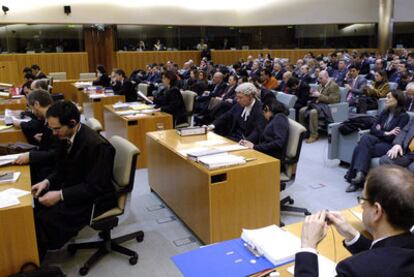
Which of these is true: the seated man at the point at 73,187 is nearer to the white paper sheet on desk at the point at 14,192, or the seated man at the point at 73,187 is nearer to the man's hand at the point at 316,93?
the white paper sheet on desk at the point at 14,192

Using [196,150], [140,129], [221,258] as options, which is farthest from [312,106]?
[221,258]

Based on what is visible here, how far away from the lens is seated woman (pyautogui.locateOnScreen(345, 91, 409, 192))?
4402 mm

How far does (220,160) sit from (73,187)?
3.66ft

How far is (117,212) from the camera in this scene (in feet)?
9.80

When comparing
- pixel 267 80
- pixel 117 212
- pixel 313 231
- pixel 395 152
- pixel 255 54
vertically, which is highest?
A: pixel 255 54

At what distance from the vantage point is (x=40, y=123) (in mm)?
4207

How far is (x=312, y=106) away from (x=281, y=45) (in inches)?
454

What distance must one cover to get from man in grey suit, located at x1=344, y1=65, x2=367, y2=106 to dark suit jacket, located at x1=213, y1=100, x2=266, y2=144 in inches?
135

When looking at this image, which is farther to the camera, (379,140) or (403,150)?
(379,140)

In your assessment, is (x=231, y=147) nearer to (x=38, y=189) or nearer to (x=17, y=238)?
(x=38, y=189)

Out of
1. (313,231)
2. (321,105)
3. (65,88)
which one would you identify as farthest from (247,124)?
(65,88)

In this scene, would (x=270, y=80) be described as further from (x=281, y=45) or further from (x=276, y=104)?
(x=281, y=45)

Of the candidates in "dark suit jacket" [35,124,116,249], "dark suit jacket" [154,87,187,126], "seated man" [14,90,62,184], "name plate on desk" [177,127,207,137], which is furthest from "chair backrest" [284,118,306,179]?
"dark suit jacket" [154,87,187,126]

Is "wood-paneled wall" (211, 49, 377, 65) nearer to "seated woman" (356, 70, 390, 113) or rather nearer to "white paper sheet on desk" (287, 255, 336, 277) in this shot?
"seated woman" (356, 70, 390, 113)
